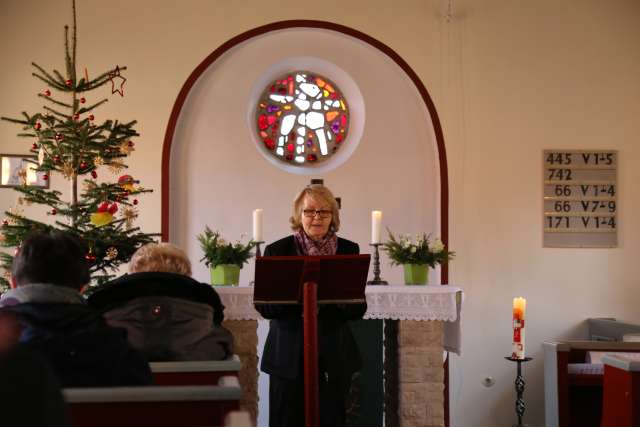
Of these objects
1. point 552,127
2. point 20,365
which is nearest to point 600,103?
point 552,127

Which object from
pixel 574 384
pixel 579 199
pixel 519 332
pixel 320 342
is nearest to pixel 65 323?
pixel 320 342

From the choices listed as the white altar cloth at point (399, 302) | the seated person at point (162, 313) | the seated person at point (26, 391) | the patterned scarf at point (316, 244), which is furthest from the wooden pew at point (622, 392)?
the seated person at point (26, 391)

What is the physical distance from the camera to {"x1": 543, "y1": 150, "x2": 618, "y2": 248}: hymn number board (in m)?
7.47

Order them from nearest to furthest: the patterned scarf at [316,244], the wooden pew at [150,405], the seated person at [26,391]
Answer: the seated person at [26,391]
the wooden pew at [150,405]
the patterned scarf at [316,244]

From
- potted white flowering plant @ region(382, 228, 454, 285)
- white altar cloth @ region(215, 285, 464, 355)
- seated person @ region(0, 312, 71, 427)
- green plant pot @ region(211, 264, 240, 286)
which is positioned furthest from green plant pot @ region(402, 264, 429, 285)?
seated person @ region(0, 312, 71, 427)

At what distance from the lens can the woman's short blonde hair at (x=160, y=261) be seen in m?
3.04

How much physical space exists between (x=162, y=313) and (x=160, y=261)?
0.36m

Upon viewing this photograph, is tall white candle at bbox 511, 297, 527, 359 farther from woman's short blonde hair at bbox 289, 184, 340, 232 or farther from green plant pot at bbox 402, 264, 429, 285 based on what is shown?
woman's short blonde hair at bbox 289, 184, 340, 232

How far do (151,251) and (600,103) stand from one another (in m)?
5.57

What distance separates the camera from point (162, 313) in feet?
8.95

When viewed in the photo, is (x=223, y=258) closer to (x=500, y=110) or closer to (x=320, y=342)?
(x=320, y=342)

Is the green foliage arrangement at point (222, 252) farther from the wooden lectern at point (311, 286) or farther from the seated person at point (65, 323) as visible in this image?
the seated person at point (65, 323)

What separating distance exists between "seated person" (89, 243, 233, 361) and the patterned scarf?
45.9 inches

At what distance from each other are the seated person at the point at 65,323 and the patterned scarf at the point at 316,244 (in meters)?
1.70
